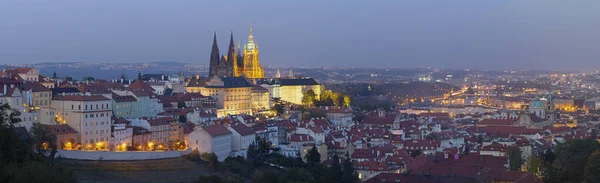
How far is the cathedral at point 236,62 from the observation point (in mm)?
69938

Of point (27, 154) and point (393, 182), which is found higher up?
point (27, 154)

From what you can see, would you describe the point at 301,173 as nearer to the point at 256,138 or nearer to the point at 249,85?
the point at 256,138

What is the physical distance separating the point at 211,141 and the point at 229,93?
1975cm

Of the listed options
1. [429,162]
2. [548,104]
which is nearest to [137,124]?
[429,162]

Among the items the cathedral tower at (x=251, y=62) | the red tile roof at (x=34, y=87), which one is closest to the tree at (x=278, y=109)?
the cathedral tower at (x=251, y=62)

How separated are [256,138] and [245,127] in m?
0.67

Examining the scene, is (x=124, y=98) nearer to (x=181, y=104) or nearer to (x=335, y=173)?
(x=181, y=104)

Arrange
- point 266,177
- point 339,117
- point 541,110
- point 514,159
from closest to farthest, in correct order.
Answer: point 266,177 < point 514,159 < point 339,117 < point 541,110

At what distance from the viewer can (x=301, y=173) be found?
33.2 metres

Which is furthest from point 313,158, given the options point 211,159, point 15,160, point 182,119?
point 15,160

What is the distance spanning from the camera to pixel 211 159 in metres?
36.3

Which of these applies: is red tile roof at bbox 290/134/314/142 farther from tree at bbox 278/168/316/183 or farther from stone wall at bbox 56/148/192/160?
tree at bbox 278/168/316/183

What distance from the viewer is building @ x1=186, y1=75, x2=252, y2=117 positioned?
56062 millimetres

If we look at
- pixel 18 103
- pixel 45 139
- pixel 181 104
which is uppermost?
pixel 18 103
